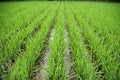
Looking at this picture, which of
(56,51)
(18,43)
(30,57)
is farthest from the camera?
(18,43)

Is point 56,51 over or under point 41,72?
over

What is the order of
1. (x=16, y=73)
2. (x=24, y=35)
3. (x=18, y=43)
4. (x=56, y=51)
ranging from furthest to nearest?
(x=24, y=35)
(x=18, y=43)
(x=56, y=51)
(x=16, y=73)

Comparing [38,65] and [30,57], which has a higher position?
[30,57]

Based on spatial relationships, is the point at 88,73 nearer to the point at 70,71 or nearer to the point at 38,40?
the point at 70,71

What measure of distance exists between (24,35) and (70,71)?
1.79m

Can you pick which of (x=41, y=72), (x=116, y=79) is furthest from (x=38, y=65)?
(x=116, y=79)

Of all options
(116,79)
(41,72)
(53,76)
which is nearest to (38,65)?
(41,72)

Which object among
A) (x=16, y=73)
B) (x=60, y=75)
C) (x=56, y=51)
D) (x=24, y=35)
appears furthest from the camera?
(x=24, y=35)

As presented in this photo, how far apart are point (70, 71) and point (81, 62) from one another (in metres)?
0.45

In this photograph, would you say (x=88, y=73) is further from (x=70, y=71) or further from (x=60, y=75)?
(x=70, y=71)

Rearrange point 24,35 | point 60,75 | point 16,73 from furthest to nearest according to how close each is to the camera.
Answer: point 24,35 → point 60,75 → point 16,73

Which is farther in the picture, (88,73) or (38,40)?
(38,40)

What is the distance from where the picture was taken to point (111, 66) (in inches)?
103

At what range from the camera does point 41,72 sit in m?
2.95
